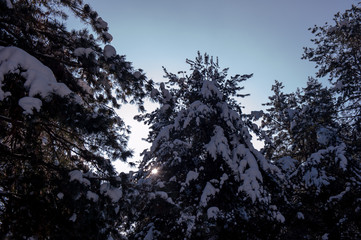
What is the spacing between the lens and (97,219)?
315 cm

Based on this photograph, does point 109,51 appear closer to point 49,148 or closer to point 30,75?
point 30,75

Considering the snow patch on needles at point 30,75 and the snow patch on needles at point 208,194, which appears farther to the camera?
the snow patch on needles at point 208,194

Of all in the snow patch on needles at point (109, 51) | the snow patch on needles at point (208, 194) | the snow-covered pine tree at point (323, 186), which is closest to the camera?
the snow patch on needles at point (109, 51)

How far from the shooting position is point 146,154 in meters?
8.34

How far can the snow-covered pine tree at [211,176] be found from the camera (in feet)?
21.5

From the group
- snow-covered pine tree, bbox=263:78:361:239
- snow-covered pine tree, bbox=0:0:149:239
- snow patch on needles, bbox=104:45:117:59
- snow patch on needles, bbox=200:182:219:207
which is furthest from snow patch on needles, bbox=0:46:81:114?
snow-covered pine tree, bbox=263:78:361:239

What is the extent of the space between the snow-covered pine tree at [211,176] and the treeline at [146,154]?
0.04m

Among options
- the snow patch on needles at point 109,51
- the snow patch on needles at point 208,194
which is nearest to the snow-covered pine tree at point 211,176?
the snow patch on needles at point 208,194

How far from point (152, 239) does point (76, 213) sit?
495cm

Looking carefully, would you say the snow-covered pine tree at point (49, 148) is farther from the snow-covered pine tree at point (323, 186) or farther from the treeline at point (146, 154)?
the snow-covered pine tree at point (323, 186)

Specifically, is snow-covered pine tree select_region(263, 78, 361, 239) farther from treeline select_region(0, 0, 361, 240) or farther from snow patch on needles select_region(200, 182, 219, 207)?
snow patch on needles select_region(200, 182, 219, 207)

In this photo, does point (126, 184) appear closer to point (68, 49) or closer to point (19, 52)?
point (19, 52)

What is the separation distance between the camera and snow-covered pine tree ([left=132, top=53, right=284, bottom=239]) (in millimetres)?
6547

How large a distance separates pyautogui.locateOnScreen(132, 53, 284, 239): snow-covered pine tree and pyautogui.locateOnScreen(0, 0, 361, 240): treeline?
4 cm
